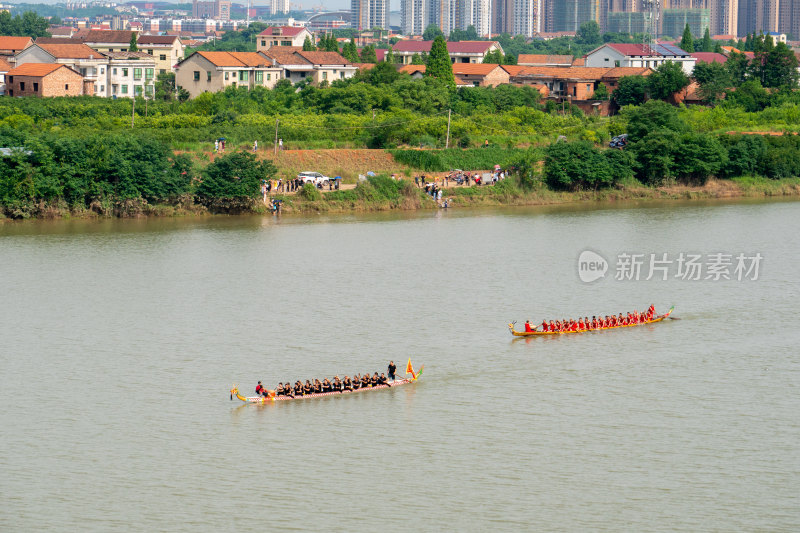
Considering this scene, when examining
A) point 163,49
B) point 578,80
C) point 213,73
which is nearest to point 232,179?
point 213,73

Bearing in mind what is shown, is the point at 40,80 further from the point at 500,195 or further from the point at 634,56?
the point at 634,56

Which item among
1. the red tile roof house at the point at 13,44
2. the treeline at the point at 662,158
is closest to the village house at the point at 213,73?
the red tile roof house at the point at 13,44

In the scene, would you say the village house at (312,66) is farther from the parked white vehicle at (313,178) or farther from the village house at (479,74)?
the parked white vehicle at (313,178)

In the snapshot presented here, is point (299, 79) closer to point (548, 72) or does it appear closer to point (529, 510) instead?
point (548, 72)

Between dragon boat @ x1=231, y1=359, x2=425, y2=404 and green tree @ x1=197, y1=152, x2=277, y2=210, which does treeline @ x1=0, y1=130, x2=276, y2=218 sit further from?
dragon boat @ x1=231, y1=359, x2=425, y2=404

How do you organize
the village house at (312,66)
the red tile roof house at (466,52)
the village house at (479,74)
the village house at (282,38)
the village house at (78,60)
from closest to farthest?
1. the village house at (78,60)
2. the village house at (312,66)
3. the village house at (479,74)
4. the red tile roof house at (466,52)
5. the village house at (282,38)

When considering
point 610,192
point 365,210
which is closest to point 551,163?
point 610,192

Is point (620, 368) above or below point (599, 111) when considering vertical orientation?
below
